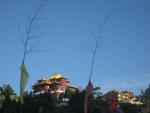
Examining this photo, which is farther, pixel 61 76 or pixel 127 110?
pixel 61 76

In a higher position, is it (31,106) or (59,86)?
(59,86)

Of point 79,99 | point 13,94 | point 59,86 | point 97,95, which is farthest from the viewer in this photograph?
point 59,86

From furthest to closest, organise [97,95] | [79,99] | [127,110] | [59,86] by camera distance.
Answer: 1. [59,86]
2. [97,95]
3. [79,99]
4. [127,110]

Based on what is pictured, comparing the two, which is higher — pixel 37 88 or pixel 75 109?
pixel 37 88

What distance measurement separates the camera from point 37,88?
72438 mm

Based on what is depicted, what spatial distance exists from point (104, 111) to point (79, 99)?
745cm

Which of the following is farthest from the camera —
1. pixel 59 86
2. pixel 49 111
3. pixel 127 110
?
pixel 59 86

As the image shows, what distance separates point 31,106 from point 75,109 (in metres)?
3.88

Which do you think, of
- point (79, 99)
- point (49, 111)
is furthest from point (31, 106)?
point (79, 99)

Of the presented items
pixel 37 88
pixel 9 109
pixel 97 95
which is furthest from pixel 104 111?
pixel 37 88

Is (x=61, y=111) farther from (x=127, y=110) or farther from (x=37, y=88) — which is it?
(x=37, y=88)

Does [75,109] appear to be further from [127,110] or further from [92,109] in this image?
[127,110]

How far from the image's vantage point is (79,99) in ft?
124

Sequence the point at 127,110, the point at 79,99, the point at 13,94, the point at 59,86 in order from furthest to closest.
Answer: the point at 59,86
the point at 13,94
the point at 79,99
the point at 127,110
